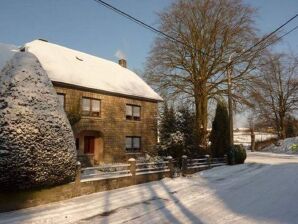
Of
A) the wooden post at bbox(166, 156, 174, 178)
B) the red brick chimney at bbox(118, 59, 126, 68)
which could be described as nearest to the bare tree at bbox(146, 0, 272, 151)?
the red brick chimney at bbox(118, 59, 126, 68)

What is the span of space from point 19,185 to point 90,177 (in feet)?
12.9

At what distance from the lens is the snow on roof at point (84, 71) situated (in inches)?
935

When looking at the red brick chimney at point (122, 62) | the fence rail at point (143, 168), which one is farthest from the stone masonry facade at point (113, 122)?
the red brick chimney at point (122, 62)

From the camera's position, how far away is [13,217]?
10.4 m

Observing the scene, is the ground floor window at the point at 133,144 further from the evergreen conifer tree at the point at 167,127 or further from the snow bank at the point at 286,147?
the snow bank at the point at 286,147

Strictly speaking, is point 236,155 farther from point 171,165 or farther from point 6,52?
point 6,52

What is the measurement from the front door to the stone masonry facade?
0.66 m

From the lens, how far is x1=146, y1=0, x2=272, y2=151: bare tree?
32562 millimetres

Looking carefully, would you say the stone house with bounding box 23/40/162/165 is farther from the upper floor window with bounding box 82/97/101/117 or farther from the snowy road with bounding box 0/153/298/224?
the snowy road with bounding box 0/153/298/224

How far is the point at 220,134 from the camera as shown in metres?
27.3

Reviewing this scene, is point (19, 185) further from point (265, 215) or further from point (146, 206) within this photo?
point (265, 215)

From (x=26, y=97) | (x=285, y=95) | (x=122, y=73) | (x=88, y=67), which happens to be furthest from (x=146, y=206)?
(x=285, y=95)

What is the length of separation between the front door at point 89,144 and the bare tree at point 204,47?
10.7 m

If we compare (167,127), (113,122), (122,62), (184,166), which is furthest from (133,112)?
(184,166)
